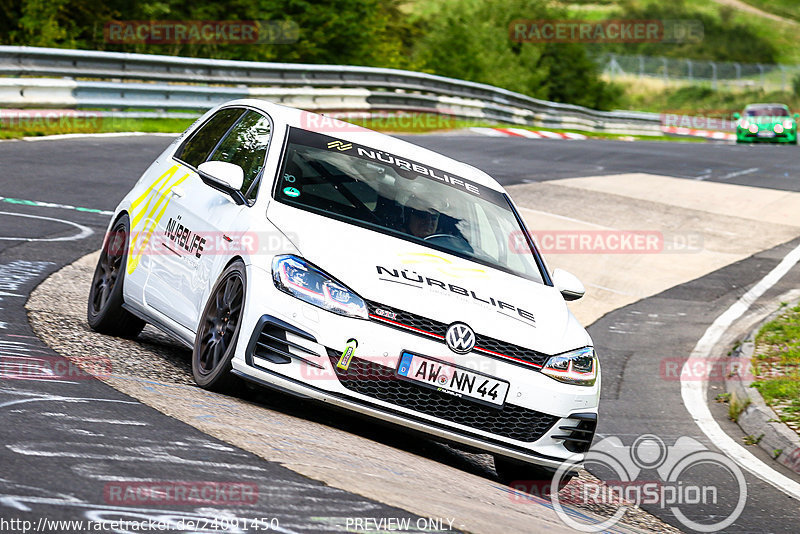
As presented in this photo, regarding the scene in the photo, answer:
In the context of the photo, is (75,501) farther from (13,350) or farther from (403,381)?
(13,350)

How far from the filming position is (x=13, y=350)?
6215mm

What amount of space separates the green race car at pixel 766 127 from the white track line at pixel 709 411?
23.9 m

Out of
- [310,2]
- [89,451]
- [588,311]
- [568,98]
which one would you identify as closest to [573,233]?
[588,311]

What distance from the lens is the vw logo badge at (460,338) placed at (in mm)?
5512

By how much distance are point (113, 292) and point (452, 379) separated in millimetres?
2788

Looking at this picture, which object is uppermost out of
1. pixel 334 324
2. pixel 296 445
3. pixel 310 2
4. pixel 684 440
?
pixel 310 2

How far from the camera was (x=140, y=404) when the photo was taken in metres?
5.39

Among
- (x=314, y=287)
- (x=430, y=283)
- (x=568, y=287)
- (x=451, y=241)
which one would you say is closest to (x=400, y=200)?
(x=451, y=241)

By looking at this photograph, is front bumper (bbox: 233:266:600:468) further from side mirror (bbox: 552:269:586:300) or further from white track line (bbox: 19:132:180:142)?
white track line (bbox: 19:132:180:142)

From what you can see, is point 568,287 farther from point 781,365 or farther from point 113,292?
point 781,365

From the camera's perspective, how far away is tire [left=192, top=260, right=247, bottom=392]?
5750mm

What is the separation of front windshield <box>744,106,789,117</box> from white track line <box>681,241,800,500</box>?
81.0ft

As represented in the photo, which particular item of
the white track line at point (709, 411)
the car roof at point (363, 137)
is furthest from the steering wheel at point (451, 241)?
the white track line at point (709, 411)

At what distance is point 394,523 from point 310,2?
35728 mm
